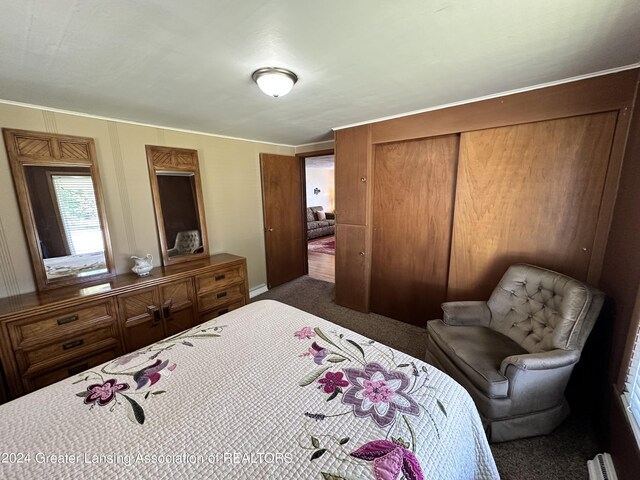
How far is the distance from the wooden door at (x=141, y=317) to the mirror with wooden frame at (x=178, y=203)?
558 millimetres

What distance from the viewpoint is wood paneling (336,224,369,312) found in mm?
2912

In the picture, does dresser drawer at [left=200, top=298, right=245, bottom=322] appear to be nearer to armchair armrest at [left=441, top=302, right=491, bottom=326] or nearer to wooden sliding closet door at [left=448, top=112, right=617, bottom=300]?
armchair armrest at [left=441, top=302, right=491, bottom=326]

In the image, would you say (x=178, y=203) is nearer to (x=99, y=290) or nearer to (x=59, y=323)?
(x=99, y=290)

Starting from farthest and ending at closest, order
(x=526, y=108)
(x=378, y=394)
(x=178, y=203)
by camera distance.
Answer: (x=178, y=203), (x=526, y=108), (x=378, y=394)

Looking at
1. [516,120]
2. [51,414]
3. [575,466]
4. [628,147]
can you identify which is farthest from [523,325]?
[51,414]

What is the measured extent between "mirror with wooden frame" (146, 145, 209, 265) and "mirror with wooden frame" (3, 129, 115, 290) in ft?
1.53

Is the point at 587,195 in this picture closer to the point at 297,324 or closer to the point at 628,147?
the point at 628,147

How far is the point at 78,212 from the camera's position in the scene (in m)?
2.09

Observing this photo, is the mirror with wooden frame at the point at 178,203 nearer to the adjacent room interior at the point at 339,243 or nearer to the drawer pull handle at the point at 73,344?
the adjacent room interior at the point at 339,243

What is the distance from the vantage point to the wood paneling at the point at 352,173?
2.71 m

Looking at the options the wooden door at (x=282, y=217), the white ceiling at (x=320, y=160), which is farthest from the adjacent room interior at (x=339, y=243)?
the white ceiling at (x=320, y=160)

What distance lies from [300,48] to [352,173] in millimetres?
1644

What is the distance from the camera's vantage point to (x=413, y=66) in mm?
1454

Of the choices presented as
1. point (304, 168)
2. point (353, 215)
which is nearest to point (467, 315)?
point (353, 215)
